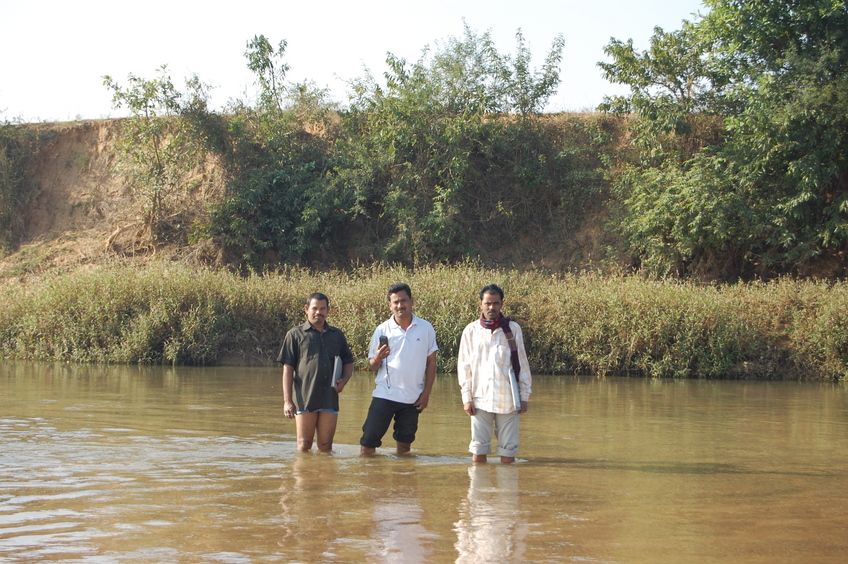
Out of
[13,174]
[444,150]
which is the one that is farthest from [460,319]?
[13,174]

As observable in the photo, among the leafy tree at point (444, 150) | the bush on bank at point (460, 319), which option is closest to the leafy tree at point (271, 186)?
the leafy tree at point (444, 150)

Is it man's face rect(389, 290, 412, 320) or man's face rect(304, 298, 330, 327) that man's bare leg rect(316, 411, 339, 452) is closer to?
man's face rect(304, 298, 330, 327)

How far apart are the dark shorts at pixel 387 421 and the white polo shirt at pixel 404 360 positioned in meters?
0.09

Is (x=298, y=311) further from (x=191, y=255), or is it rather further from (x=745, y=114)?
(x=745, y=114)

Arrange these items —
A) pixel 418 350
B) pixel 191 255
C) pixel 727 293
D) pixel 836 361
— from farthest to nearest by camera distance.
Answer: pixel 191 255, pixel 727 293, pixel 836 361, pixel 418 350

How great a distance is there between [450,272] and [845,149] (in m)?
11.6

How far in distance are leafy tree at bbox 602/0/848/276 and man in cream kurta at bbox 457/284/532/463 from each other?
1726 cm

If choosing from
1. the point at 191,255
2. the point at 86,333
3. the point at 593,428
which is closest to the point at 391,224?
the point at 191,255

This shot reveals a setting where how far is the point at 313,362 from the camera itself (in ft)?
26.3

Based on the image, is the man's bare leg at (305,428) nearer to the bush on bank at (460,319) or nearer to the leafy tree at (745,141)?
the bush on bank at (460,319)

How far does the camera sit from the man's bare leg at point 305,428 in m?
8.20

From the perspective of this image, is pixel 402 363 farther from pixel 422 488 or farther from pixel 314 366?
pixel 422 488

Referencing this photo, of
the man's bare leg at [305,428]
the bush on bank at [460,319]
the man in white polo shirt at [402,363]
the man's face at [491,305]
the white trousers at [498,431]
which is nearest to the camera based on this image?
the man's face at [491,305]

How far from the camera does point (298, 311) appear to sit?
21438 mm
